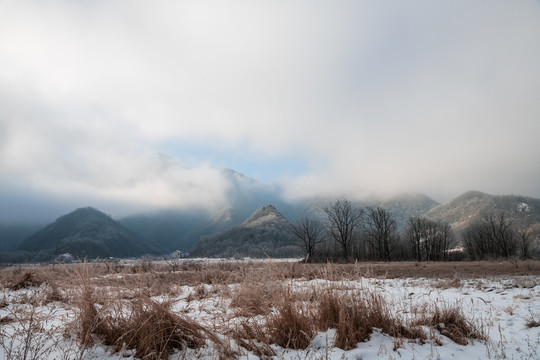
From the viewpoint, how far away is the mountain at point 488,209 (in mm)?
131175

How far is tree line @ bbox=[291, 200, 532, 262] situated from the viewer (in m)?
60.6

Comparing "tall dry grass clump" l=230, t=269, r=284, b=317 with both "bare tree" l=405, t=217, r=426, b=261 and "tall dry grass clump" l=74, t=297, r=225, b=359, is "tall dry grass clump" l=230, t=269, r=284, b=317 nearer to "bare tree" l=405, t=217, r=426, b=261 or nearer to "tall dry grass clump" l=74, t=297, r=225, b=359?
"tall dry grass clump" l=74, t=297, r=225, b=359

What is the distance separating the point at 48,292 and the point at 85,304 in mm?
3897

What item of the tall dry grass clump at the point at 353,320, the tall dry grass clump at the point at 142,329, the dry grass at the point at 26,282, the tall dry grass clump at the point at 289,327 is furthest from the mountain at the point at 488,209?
the dry grass at the point at 26,282

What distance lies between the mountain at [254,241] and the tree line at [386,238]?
50118mm

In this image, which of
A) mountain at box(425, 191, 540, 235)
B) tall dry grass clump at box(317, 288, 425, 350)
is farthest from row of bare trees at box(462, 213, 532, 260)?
tall dry grass clump at box(317, 288, 425, 350)

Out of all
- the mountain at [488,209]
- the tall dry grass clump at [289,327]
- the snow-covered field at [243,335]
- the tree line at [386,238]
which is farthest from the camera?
the mountain at [488,209]

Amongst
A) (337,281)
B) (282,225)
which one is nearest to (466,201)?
(282,225)

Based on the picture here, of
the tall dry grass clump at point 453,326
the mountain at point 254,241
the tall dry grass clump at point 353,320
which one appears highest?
the tall dry grass clump at point 353,320

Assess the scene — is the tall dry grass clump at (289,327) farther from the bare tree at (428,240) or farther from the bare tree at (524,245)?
the bare tree at (428,240)

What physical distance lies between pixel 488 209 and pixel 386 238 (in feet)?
409

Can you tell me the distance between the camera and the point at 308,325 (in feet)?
14.1

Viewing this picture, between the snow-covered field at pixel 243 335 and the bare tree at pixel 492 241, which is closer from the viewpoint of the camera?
the snow-covered field at pixel 243 335

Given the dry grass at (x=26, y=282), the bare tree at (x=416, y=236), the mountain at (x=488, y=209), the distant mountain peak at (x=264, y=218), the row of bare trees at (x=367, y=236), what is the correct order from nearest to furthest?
the dry grass at (x=26, y=282), the row of bare trees at (x=367, y=236), the bare tree at (x=416, y=236), the mountain at (x=488, y=209), the distant mountain peak at (x=264, y=218)
